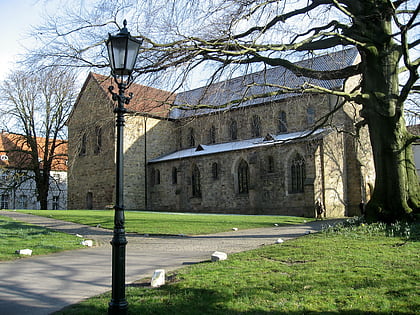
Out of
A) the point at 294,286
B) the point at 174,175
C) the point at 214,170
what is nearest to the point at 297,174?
the point at 214,170

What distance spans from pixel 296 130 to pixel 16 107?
2603cm

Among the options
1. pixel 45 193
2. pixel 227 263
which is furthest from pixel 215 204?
pixel 227 263

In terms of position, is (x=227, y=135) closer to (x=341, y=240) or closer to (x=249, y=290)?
(x=341, y=240)

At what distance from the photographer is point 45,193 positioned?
1501 inches

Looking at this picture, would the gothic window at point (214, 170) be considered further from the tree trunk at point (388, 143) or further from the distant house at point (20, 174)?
the tree trunk at point (388, 143)

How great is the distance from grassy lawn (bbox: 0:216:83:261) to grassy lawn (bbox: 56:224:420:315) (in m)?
4.86

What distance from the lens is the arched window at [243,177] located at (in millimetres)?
31469

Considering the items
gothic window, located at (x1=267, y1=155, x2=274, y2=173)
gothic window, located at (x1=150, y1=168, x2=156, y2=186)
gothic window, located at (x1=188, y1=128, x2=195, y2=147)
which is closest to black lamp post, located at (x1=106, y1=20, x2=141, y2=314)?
gothic window, located at (x1=267, y1=155, x2=274, y2=173)

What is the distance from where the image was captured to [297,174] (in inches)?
1135

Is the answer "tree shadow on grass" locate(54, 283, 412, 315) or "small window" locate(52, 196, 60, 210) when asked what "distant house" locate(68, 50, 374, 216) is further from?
"tree shadow on grass" locate(54, 283, 412, 315)

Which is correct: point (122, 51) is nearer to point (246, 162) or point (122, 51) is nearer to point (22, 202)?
point (246, 162)

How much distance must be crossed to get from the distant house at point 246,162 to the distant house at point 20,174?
488 centimetres

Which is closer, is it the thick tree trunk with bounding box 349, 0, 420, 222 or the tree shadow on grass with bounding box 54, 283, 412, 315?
the tree shadow on grass with bounding box 54, 283, 412, 315

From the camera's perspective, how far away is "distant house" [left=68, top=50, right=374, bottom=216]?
91.2ft
